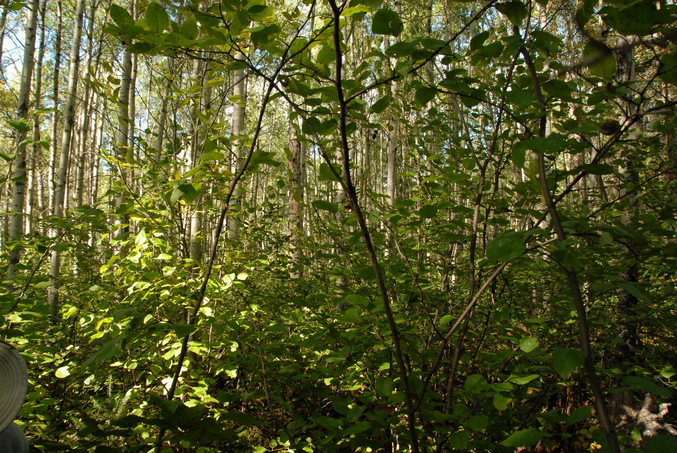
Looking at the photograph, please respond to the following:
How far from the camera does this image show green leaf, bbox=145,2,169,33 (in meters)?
0.93

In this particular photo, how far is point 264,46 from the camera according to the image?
1.07 m

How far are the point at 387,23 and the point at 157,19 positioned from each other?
58 cm

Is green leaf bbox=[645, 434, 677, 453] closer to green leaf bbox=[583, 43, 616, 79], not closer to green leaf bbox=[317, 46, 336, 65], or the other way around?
green leaf bbox=[583, 43, 616, 79]

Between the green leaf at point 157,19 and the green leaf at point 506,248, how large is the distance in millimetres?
950

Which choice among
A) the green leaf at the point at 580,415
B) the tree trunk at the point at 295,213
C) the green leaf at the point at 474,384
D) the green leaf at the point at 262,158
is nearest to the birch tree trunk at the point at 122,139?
the green leaf at the point at 262,158

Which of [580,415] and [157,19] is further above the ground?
[157,19]

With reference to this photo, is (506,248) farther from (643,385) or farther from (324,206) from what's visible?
(324,206)

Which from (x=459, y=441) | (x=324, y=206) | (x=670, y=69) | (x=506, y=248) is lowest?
(x=459, y=441)

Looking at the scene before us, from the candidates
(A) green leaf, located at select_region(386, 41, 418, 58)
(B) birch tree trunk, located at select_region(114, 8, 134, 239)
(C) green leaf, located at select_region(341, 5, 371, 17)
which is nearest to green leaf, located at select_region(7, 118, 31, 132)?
(B) birch tree trunk, located at select_region(114, 8, 134, 239)

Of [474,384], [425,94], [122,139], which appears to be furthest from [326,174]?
[122,139]

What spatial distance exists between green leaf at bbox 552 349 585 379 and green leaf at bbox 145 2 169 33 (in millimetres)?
1252

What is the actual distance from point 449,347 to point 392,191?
214 inches

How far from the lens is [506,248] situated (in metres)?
0.76

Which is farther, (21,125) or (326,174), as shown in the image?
(21,125)
